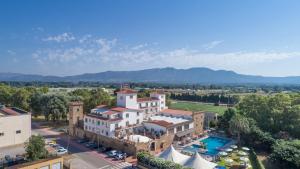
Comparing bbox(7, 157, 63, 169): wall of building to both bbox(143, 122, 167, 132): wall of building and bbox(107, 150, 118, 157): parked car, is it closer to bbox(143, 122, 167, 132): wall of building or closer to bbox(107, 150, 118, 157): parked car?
bbox(107, 150, 118, 157): parked car

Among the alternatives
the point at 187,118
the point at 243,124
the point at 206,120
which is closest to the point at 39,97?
the point at 187,118

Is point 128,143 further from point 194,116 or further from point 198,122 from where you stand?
point 198,122

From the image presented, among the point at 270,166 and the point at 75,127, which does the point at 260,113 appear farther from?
the point at 75,127

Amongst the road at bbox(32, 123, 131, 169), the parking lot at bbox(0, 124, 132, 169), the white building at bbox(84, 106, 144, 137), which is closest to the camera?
the road at bbox(32, 123, 131, 169)

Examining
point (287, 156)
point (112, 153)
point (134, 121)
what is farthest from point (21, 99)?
point (287, 156)

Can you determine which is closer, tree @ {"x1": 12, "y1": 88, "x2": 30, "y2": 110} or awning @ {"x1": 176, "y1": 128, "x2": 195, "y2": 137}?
awning @ {"x1": 176, "y1": 128, "x2": 195, "y2": 137}

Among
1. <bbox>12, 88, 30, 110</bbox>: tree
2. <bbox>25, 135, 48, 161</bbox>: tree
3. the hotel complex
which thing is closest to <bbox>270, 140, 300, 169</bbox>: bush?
the hotel complex

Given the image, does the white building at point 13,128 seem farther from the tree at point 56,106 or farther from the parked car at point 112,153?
the parked car at point 112,153
